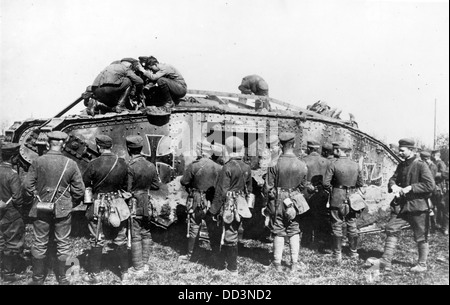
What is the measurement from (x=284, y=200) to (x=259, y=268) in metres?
1.36

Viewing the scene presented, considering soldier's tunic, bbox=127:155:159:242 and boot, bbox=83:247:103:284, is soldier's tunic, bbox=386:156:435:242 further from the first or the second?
boot, bbox=83:247:103:284

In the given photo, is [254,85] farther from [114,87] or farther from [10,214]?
[10,214]

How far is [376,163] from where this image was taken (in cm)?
1043

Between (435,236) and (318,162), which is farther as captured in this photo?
(435,236)

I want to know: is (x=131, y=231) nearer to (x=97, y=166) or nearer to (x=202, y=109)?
(x=97, y=166)

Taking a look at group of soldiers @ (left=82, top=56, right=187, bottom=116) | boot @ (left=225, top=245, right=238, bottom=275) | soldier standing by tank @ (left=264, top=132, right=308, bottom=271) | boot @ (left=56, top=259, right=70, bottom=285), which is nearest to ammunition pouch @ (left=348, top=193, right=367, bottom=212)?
soldier standing by tank @ (left=264, top=132, right=308, bottom=271)

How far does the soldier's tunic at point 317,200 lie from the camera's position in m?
8.33

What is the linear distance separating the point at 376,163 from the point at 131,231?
284 inches

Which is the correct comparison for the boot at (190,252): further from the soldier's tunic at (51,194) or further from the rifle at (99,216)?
the soldier's tunic at (51,194)

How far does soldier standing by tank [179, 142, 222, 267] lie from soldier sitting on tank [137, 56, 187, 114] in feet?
5.87

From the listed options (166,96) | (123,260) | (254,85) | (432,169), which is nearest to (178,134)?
(166,96)

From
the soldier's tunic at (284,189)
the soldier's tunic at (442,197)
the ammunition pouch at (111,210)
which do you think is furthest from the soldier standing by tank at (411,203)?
the ammunition pouch at (111,210)

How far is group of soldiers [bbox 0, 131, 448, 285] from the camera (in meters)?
5.61
